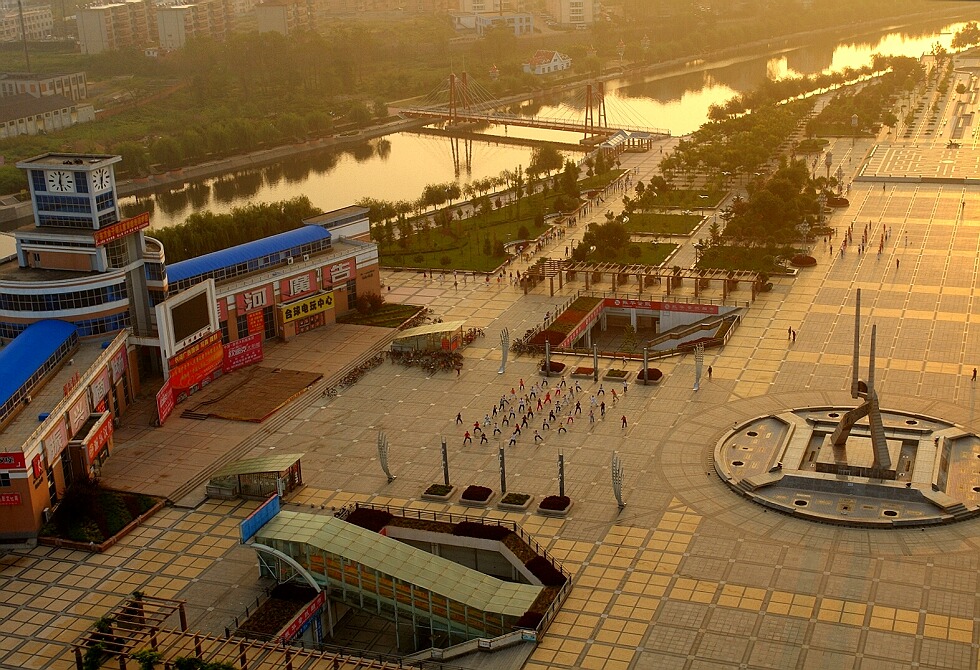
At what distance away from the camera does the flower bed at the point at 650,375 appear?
225 ft

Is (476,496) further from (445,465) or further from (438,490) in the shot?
(445,465)

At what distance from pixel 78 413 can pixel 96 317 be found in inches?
314

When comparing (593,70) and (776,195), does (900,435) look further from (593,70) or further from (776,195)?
(593,70)

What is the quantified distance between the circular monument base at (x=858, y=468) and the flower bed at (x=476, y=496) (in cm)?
1085

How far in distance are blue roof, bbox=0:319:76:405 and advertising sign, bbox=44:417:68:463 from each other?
2.53 metres

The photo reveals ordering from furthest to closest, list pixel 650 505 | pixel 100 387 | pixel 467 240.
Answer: pixel 467 240 → pixel 100 387 → pixel 650 505

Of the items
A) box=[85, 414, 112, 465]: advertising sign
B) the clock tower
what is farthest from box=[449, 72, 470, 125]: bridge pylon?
box=[85, 414, 112, 465]: advertising sign

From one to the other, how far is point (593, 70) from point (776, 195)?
11008 cm

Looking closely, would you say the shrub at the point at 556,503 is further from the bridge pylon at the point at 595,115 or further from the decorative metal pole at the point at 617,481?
the bridge pylon at the point at 595,115

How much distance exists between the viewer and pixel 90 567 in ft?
172

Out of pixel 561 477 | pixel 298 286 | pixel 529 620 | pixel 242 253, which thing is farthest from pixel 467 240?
pixel 529 620

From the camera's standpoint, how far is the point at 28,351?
6144 cm

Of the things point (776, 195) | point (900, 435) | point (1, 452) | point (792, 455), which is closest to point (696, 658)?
point (792, 455)

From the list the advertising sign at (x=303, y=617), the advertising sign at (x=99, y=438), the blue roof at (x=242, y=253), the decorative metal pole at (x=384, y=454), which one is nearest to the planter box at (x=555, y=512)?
the decorative metal pole at (x=384, y=454)
